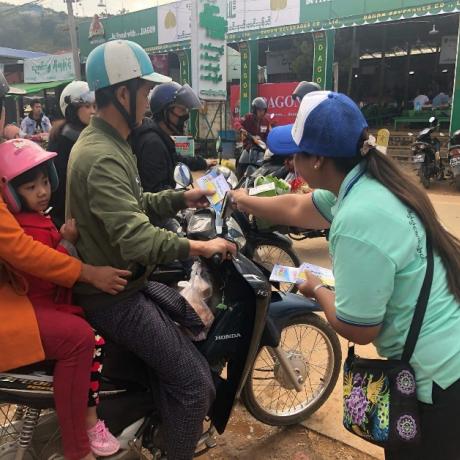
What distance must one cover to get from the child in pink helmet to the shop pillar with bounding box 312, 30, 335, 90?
13.8 metres

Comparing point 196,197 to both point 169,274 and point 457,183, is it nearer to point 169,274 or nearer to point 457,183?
point 169,274

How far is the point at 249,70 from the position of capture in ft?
54.1

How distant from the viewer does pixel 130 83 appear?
1.93 meters

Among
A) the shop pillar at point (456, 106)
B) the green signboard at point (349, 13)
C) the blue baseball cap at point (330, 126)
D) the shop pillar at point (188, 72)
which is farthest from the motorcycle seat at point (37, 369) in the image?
the shop pillar at point (188, 72)

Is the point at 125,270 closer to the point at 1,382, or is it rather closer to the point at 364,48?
the point at 1,382

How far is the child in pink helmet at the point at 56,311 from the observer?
1.69m

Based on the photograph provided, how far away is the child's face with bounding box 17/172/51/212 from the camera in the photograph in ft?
5.64

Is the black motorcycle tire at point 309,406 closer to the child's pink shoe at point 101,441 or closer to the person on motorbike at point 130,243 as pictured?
the person on motorbike at point 130,243

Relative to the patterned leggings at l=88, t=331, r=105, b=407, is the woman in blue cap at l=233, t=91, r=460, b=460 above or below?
above

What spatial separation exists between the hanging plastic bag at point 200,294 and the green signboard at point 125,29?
18.7 meters

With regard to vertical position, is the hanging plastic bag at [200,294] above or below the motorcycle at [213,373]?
above

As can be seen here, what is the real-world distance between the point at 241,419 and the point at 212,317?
1038 mm

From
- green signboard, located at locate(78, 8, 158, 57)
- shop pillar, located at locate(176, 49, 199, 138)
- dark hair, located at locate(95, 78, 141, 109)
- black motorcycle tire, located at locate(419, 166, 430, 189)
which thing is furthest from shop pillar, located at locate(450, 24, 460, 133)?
green signboard, located at locate(78, 8, 158, 57)

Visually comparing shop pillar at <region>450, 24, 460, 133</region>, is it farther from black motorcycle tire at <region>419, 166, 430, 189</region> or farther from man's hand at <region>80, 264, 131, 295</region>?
man's hand at <region>80, 264, 131, 295</region>
